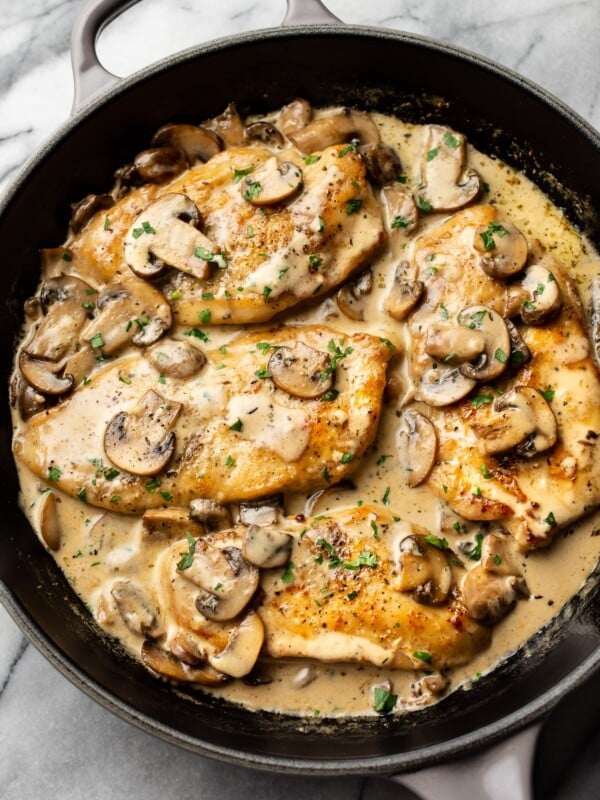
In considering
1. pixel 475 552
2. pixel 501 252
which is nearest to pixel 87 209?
pixel 501 252

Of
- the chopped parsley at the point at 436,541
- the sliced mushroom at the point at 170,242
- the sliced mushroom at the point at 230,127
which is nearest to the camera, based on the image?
the chopped parsley at the point at 436,541

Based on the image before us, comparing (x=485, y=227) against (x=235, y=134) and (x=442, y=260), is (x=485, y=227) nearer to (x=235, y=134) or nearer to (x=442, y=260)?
(x=442, y=260)

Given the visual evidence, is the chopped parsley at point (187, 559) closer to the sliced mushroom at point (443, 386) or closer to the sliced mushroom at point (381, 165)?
the sliced mushroom at point (443, 386)

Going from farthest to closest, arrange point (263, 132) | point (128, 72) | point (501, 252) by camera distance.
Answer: point (128, 72)
point (263, 132)
point (501, 252)

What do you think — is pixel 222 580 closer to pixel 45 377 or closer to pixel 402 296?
pixel 45 377

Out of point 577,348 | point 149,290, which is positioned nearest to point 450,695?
point 577,348

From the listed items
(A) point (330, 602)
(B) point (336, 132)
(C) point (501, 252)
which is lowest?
(A) point (330, 602)

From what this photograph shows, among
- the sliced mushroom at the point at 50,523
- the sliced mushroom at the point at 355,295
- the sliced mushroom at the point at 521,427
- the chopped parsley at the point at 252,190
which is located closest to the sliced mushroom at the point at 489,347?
the sliced mushroom at the point at 521,427
